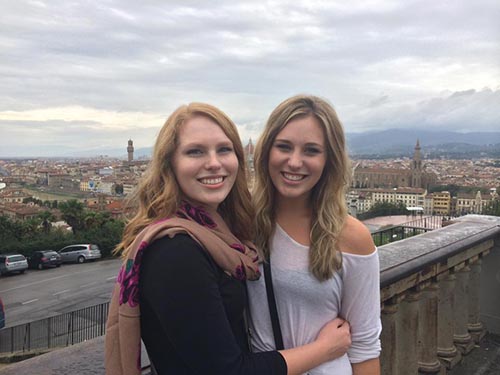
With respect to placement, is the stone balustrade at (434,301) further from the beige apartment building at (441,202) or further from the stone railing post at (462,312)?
the beige apartment building at (441,202)

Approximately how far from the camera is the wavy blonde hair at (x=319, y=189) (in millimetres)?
1202

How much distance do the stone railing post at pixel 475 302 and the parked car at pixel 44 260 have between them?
27.9 metres

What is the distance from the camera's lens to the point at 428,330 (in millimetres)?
2031

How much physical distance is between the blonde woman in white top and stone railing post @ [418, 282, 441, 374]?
32.8 inches

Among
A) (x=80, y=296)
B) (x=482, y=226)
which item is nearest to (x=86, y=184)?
(x=80, y=296)

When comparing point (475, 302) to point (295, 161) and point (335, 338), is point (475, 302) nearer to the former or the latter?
point (335, 338)

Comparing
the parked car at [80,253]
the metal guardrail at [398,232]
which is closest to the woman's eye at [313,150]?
the metal guardrail at [398,232]

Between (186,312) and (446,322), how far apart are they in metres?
1.68

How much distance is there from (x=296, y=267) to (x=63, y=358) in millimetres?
630

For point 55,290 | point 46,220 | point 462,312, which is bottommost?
point 55,290

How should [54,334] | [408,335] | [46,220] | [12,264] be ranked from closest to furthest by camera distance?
[408,335] < [54,334] < [12,264] < [46,220]

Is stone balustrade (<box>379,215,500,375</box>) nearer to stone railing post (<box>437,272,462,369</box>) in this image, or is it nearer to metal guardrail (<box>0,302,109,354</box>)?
stone railing post (<box>437,272,462,369</box>)

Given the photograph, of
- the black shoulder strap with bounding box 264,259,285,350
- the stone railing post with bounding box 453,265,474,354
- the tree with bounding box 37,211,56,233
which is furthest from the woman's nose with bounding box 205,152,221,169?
the tree with bounding box 37,211,56,233

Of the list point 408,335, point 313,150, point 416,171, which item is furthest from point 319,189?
point 416,171
